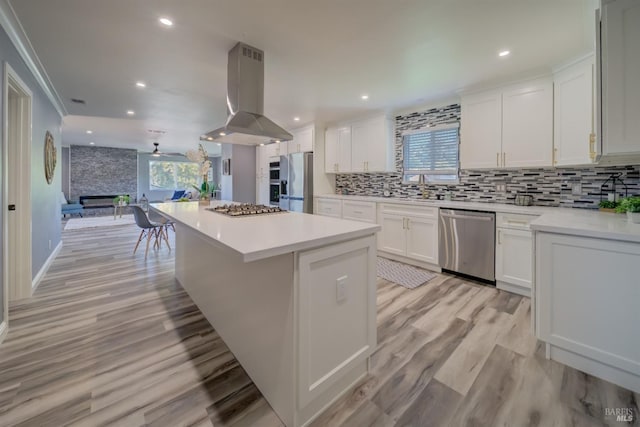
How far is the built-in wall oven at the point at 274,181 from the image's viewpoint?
223 inches

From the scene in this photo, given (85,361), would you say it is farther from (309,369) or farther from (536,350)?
(536,350)

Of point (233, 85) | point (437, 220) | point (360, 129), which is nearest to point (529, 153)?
point (437, 220)

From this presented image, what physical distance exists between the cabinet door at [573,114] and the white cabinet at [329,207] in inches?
116

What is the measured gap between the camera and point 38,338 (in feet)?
6.66

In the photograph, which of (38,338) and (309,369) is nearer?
(309,369)

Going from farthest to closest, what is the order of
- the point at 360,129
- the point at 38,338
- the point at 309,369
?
the point at 360,129, the point at 38,338, the point at 309,369

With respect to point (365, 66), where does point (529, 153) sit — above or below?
below

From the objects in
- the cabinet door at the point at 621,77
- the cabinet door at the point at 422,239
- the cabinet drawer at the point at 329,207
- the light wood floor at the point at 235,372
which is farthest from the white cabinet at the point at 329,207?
the cabinet door at the point at 621,77

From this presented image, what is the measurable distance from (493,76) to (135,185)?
11928 mm

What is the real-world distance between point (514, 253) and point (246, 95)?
10.2 feet

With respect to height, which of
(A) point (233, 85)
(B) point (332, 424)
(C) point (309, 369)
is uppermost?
(A) point (233, 85)

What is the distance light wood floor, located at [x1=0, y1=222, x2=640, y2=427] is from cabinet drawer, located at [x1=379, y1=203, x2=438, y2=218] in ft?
3.74

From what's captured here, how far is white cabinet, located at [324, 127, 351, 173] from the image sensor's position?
16.0ft

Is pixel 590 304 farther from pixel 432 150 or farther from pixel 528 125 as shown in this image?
pixel 432 150
